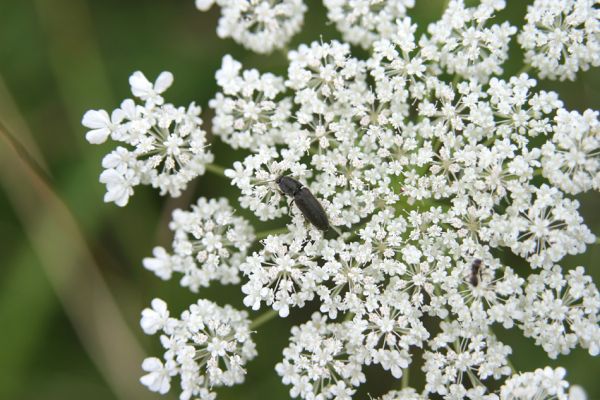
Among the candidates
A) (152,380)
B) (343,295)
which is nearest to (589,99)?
(343,295)

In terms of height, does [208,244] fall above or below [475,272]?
above

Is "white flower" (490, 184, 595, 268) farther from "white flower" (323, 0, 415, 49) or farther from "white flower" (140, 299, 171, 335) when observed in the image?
"white flower" (140, 299, 171, 335)

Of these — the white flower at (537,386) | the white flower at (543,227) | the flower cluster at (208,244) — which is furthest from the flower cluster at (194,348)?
the white flower at (543,227)

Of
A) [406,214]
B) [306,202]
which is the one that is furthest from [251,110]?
[406,214]

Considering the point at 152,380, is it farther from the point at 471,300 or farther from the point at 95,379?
the point at 471,300

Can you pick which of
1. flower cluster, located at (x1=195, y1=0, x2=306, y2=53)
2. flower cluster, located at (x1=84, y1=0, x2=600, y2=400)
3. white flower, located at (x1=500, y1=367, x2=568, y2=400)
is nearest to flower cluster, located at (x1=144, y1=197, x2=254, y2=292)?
flower cluster, located at (x1=84, y1=0, x2=600, y2=400)

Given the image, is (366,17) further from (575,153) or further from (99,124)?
(99,124)

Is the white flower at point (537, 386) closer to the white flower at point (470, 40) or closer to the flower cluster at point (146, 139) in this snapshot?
the white flower at point (470, 40)
